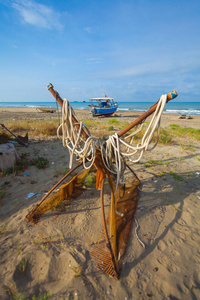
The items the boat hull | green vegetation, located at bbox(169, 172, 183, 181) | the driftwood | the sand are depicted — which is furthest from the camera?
the boat hull

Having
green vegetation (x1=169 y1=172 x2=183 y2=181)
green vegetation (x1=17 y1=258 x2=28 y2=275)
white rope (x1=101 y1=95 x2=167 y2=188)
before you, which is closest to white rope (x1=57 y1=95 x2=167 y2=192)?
white rope (x1=101 y1=95 x2=167 y2=188)

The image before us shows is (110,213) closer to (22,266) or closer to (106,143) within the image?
(106,143)

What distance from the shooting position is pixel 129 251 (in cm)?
194

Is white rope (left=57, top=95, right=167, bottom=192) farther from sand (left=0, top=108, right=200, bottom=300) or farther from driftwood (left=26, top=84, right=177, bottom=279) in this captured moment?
sand (left=0, top=108, right=200, bottom=300)

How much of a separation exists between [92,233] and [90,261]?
1.27ft

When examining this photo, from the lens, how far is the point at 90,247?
198 centimetres

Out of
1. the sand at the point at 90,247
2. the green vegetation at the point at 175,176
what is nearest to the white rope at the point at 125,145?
the sand at the point at 90,247

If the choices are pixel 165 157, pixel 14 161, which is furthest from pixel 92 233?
pixel 165 157

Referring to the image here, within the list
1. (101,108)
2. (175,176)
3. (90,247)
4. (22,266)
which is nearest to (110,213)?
(90,247)

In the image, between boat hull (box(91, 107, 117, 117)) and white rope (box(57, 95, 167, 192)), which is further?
boat hull (box(91, 107, 117, 117))

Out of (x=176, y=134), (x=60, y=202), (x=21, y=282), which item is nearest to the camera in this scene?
(x=21, y=282)

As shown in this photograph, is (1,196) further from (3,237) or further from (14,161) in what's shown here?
(14,161)

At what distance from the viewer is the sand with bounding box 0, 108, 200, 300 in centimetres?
155

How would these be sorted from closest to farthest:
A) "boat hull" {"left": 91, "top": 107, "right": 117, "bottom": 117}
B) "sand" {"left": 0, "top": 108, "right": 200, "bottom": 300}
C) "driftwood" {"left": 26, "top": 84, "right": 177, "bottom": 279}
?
1. "sand" {"left": 0, "top": 108, "right": 200, "bottom": 300}
2. "driftwood" {"left": 26, "top": 84, "right": 177, "bottom": 279}
3. "boat hull" {"left": 91, "top": 107, "right": 117, "bottom": 117}
